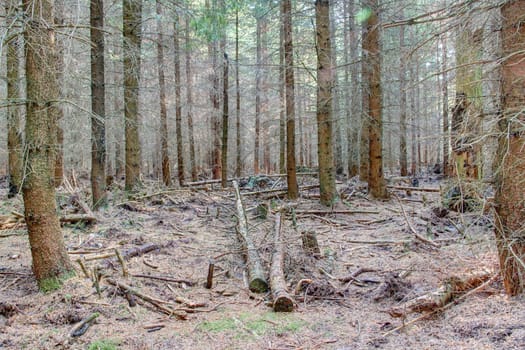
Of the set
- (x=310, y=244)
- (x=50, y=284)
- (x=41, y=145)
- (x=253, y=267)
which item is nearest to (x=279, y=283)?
(x=253, y=267)

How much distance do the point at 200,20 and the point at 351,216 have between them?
230 inches

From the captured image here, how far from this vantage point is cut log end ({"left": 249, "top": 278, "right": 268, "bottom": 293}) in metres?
4.84

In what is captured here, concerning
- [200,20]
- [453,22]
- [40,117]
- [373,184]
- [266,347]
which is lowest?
[266,347]

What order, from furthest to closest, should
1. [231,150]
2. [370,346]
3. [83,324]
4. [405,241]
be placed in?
[231,150] < [405,241] < [83,324] < [370,346]

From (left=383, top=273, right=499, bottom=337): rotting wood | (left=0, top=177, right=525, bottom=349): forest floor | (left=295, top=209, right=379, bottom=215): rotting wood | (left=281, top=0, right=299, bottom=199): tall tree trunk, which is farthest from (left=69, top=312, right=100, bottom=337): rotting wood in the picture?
(left=281, top=0, right=299, bottom=199): tall tree trunk

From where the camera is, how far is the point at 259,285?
4.85 metres

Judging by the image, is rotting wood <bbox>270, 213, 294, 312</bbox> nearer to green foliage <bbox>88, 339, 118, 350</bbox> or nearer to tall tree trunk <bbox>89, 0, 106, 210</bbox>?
green foliage <bbox>88, 339, 118, 350</bbox>

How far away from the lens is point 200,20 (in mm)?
7371

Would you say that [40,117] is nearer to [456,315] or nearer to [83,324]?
[83,324]

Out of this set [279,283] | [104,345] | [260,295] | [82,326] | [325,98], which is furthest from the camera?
[325,98]

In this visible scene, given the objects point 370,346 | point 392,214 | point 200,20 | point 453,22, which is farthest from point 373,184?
point 370,346

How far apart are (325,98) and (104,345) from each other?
7995mm

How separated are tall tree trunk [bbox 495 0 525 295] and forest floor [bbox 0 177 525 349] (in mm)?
235

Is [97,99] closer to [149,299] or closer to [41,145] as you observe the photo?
[41,145]
